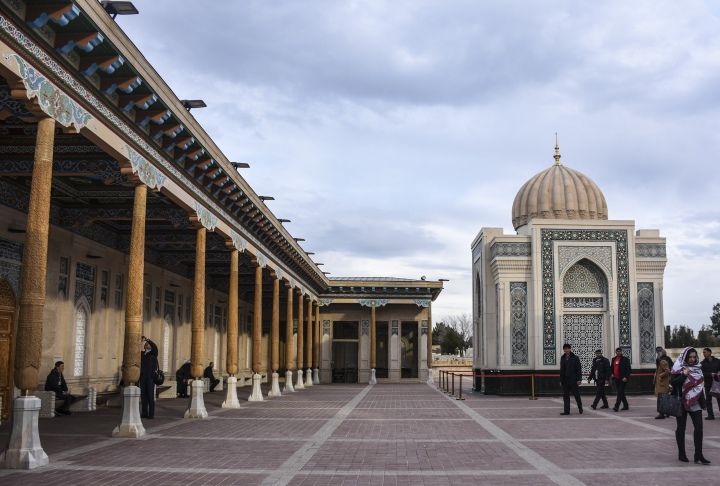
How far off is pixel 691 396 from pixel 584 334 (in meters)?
16.2

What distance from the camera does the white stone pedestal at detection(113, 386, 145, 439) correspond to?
1216cm

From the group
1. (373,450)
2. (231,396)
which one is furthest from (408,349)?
Answer: (373,450)

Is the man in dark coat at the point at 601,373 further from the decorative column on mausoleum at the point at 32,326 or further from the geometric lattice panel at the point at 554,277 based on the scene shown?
the decorative column on mausoleum at the point at 32,326

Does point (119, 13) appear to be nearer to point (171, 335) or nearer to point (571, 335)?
point (171, 335)

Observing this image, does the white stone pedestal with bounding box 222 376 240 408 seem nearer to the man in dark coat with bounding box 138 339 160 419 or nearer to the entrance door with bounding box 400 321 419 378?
the man in dark coat with bounding box 138 339 160 419

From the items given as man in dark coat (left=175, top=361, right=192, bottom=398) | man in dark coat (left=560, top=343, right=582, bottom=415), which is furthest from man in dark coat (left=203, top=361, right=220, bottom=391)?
man in dark coat (left=560, top=343, right=582, bottom=415)

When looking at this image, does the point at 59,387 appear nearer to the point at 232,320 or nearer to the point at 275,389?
the point at 232,320

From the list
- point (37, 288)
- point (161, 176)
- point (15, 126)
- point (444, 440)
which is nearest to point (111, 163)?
point (161, 176)

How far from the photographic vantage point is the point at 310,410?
1872 centimetres

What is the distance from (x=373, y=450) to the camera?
10.8 meters

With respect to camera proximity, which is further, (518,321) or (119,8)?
(518,321)

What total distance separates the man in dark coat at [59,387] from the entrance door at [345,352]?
24.0 m

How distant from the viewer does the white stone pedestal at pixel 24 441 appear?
28.7ft

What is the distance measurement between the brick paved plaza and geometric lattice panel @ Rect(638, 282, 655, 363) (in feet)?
27.0
